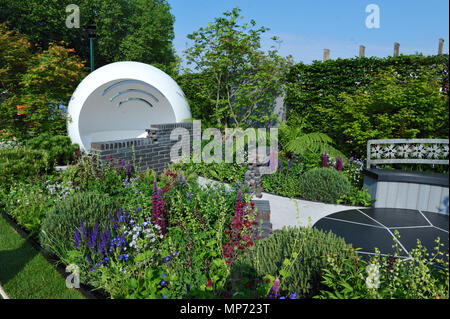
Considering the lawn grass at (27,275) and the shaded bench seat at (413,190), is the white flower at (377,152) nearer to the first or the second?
the shaded bench seat at (413,190)

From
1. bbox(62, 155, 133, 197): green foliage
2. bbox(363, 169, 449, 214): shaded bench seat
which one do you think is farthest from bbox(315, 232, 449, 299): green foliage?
bbox(62, 155, 133, 197): green foliage

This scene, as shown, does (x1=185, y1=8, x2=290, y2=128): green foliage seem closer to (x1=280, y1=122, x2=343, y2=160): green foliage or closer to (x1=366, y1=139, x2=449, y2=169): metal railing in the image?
(x1=280, y1=122, x2=343, y2=160): green foliage

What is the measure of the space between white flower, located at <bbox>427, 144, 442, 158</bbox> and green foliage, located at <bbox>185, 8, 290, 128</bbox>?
8.36 meters

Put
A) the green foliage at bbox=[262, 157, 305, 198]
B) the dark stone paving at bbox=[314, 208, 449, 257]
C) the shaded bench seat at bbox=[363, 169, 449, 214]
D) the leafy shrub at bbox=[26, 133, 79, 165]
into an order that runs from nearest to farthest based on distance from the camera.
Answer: the shaded bench seat at bbox=[363, 169, 449, 214]
the dark stone paving at bbox=[314, 208, 449, 257]
the green foliage at bbox=[262, 157, 305, 198]
the leafy shrub at bbox=[26, 133, 79, 165]

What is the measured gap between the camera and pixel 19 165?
565cm

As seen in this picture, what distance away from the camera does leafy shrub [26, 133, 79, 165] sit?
7.62 meters

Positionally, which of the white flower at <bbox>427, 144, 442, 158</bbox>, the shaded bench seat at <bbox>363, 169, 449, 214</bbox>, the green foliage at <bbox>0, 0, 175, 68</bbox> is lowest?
the shaded bench seat at <bbox>363, 169, 449, 214</bbox>

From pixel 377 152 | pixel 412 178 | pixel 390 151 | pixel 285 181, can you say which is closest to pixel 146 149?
pixel 285 181

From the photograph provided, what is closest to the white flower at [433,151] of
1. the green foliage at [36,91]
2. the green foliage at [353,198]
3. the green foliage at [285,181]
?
the green foliage at [353,198]

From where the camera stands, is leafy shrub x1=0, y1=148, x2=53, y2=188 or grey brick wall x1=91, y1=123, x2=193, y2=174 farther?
grey brick wall x1=91, y1=123, x2=193, y2=174

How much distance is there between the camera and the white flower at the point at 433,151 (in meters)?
1.22

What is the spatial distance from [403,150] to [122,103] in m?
10.1

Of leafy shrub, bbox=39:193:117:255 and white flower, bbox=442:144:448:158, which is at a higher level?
white flower, bbox=442:144:448:158
